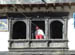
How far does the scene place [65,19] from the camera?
16.5 meters

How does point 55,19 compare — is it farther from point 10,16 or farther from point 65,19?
point 10,16

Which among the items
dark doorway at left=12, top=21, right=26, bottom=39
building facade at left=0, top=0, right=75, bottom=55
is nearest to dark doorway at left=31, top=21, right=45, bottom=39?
building facade at left=0, top=0, right=75, bottom=55

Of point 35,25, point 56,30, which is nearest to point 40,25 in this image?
point 35,25

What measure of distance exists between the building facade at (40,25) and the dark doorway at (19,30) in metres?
0.03

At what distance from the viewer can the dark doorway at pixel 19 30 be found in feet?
55.6

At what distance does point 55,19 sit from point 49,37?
4.15ft

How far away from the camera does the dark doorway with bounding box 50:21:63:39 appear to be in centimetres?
1673

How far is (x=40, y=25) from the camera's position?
16.9 m

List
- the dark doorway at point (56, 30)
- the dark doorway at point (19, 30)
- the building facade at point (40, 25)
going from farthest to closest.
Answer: the dark doorway at point (19, 30), the dark doorway at point (56, 30), the building facade at point (40, 25)

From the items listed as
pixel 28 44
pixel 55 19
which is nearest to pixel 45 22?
pixel 55 19

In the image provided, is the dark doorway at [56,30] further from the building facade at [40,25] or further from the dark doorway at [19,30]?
the dark doorway at [19,30]

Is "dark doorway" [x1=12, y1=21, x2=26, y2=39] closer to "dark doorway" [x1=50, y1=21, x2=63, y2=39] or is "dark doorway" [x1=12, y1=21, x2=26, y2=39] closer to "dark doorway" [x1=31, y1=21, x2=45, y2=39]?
"dark doorway" [x1=31, y1=21, x2=45, y2=39]

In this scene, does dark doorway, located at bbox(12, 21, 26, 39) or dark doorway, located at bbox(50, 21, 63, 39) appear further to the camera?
dark doorway, located at bbox(12, 21, 26, 39)

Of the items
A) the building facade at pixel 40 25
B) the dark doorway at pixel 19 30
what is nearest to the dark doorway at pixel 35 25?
the building facade at pixel 40 25
